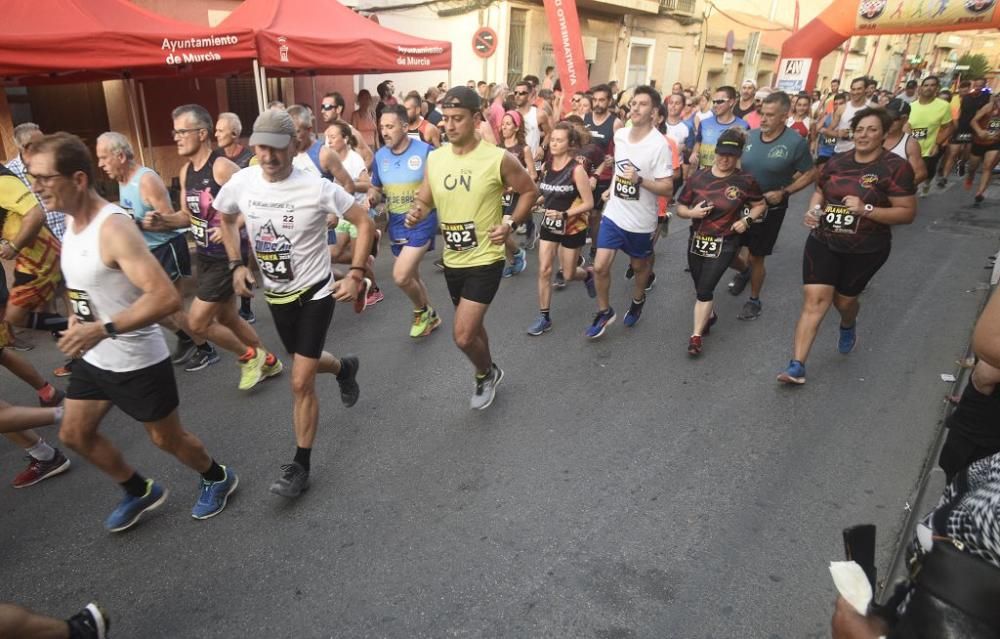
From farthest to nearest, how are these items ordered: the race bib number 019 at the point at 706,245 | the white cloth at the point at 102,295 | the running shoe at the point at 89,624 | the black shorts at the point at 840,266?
Answer: the race bib number 019 at the point at 706,245, the black shorts at the point at 840,266, the white cloth at the point at 102,295, the running shoe at the point at 89,624

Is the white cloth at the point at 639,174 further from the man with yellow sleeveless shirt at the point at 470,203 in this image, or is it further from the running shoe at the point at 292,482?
the running shoe at the point at 292,482

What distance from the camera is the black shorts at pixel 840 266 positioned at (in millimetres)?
4262

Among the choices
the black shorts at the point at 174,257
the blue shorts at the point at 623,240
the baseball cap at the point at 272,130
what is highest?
the baseball cap at the point at 272,130

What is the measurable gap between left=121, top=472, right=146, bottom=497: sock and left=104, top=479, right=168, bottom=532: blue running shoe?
0.02m

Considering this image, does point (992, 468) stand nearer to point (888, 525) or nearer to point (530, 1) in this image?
point (888, 525)

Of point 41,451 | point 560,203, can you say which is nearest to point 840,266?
point 560,203

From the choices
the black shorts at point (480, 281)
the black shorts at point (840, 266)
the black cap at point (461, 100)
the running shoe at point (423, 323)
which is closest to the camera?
the black cap at point (461, 100)

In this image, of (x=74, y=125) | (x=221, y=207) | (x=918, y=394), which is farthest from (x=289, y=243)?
(x=74, y=125)

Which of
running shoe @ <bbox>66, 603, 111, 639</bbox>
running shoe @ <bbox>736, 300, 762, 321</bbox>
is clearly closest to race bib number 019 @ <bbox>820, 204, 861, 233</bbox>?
running shoe @ <bbox>736, 300, 762, 321</bbox>

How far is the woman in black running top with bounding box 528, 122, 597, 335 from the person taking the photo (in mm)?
5051

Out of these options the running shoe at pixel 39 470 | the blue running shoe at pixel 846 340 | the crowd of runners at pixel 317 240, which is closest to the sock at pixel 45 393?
the crowd of runners at pixel 317 240

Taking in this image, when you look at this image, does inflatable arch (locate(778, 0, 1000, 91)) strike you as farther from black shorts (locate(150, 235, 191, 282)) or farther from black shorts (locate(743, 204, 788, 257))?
black shorts (locate(150, 235, 191, 282))

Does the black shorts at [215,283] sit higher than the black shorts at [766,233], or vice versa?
the black shorts at [766,233]

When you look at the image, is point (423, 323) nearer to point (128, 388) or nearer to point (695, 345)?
point (695, 345)
